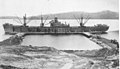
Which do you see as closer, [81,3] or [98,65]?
[98,65]

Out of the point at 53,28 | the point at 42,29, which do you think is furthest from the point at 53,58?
the point at 42,29

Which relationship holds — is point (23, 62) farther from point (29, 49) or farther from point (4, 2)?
point (4, 2)

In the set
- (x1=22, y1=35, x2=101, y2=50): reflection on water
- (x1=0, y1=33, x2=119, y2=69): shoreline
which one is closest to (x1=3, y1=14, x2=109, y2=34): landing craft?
(x1=22, y1=35, x2=101, y2=50): reflection on water

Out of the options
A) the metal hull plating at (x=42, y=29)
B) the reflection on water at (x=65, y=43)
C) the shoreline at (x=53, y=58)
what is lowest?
the metal hull plating at (x=42, y=29)

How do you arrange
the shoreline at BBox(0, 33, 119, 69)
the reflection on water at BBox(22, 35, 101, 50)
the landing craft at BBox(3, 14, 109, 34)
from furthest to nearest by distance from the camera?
the landing craft at BBox(3, 14, 109, 34) → the reflection on water at BBox(22, 35, 101, 50) → the shoreline at BBox(0, 33, 119, 69)

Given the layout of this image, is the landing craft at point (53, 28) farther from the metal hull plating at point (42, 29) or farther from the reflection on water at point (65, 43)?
the reflection on water at point (65, 43)

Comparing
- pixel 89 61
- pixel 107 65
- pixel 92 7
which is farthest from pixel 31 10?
pixel 107 65

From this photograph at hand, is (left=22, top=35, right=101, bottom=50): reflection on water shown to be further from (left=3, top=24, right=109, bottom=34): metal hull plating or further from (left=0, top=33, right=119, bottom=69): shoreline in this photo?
(left=3, top=24, right=109, bottom=34): metal hull plating

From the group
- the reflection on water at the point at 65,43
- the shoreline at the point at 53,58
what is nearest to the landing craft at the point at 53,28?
the reflection on water at the point at 65,43

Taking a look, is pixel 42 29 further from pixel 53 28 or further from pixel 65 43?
pixel 65 43

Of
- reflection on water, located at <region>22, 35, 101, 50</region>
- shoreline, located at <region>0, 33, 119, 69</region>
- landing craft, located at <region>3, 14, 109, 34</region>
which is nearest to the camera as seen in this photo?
shoreline, located at <region>0, 33, 119, 69</region>

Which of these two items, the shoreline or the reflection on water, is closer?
the shoreline
